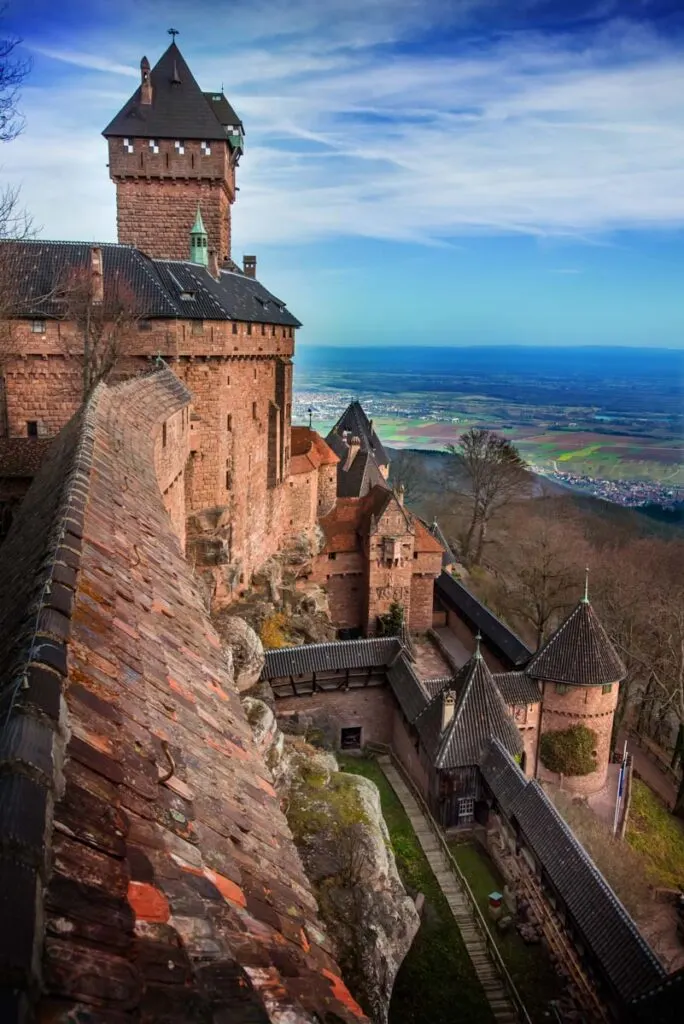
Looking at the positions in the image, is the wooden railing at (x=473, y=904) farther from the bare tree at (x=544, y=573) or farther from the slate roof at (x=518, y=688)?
the bare tree at (x=544, y=573)

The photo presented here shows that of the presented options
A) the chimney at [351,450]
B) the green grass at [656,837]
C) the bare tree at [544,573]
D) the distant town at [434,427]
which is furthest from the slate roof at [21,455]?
the bare tree at [544,573]

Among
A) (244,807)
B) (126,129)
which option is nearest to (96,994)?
(244,807)

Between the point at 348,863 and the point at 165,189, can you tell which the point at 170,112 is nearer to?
the point at 165,189

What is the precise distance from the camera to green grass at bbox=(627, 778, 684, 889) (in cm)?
2362

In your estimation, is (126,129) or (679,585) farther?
(679,585)

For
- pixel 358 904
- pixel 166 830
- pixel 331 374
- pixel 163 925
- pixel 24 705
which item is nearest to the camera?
pixel 163 925

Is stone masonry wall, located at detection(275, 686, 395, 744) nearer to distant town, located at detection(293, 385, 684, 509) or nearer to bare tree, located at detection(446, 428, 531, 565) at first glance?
distant town, located at detection(293, 385, 684, 509)

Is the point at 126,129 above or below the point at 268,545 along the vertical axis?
above

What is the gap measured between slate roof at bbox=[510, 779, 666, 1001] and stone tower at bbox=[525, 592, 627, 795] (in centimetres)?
537

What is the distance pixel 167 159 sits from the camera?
24.2 metres

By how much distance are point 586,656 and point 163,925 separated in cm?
2474

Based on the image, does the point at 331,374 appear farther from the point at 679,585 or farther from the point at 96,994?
the point at 96,994

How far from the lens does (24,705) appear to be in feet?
8.73

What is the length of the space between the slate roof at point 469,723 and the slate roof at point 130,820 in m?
17.9
